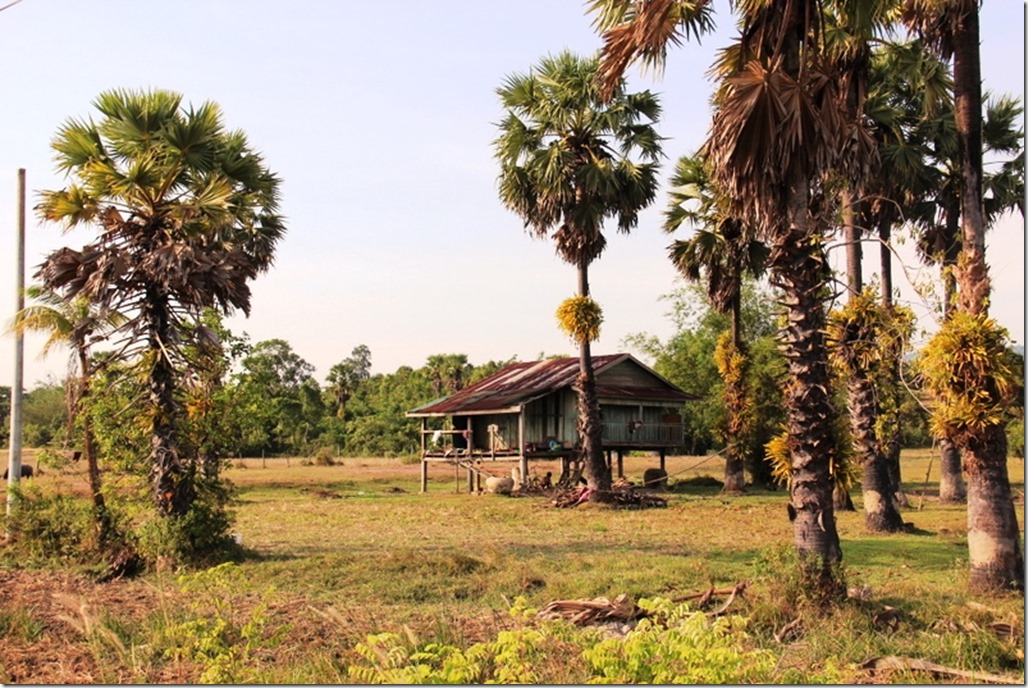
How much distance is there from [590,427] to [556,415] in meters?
5.98

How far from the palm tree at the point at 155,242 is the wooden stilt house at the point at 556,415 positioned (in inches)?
727

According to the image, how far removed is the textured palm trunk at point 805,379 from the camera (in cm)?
1089

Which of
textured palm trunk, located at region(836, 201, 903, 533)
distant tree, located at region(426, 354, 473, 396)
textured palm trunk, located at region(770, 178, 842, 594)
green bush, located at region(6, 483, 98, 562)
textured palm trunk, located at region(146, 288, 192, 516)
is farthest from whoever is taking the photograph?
distant tree, located at region(426, 354, 473, 396)

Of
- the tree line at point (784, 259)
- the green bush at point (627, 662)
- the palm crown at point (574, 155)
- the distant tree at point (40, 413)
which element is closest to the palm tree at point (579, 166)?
the palm crown at point (574, 155)

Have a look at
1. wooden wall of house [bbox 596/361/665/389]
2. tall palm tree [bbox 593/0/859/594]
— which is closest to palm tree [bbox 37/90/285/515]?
tall palm tree [bbox 593/0/859/594]

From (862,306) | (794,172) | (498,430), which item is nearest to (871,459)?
(862,306)

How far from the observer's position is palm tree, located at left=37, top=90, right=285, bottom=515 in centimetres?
1420

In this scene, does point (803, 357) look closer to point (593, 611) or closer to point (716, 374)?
point (593, 611)

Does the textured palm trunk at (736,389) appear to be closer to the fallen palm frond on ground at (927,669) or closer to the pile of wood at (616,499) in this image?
the pile of wood at (616,499)

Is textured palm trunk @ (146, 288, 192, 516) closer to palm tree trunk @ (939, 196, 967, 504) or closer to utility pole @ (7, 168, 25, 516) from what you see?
utility pole @ (7, 168, 25, 516)

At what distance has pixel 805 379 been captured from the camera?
11062 mm

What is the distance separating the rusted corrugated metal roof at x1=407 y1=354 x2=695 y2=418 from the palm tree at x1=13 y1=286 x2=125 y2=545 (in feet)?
60.5

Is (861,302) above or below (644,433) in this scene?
above

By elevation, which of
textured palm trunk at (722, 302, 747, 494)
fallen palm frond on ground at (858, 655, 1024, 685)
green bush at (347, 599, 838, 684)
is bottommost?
fallen palm frond on ground at (858, 655, 1024, 685)
